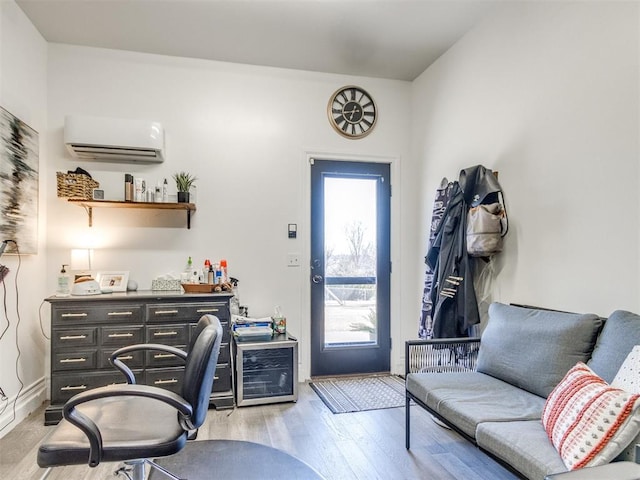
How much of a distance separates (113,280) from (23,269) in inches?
23.9

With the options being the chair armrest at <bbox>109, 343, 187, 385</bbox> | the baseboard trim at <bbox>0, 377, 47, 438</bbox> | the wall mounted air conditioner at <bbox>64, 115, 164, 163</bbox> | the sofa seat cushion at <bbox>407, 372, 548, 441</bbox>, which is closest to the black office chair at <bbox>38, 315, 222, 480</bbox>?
the chair armrest at <bbox>109, 343, 187, 385</bbox>

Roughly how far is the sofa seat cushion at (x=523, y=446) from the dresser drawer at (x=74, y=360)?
2.60 m

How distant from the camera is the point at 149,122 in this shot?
10.5 feet

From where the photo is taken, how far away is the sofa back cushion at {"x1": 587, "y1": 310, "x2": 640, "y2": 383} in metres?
1.62

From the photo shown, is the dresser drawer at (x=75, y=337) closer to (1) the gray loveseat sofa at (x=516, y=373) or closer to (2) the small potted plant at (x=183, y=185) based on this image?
(2) the small potted plant at (x=183, y=185)

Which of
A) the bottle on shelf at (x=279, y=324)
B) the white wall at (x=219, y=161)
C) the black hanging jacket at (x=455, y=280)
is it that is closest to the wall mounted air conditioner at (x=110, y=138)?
the white wall at (x=219, y=161)

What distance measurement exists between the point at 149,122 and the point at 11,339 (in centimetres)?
192

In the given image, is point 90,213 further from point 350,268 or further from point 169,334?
point 350,268

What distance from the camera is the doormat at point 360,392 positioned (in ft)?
9.98

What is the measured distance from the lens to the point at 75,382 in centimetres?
274

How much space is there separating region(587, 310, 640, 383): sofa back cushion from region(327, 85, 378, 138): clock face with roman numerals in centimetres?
276

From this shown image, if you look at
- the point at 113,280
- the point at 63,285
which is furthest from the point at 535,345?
the point at 63,285

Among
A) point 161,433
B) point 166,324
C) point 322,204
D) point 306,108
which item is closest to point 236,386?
point 166,324

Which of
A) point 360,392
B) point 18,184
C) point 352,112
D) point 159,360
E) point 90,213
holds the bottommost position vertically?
point 360,392
